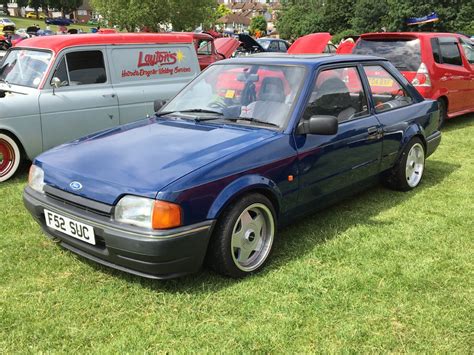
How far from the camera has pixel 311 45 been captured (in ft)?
35.0

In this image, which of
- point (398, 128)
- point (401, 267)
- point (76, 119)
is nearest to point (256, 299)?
point (401, 267)

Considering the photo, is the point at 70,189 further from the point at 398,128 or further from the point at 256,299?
the point at 398,128

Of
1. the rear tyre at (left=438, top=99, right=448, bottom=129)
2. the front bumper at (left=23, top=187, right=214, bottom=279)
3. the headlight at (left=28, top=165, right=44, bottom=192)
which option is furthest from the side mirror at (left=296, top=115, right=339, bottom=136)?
the rear tyre at (left=438, top=99, right=448, bottom=129)

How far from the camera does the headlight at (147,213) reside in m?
2.80

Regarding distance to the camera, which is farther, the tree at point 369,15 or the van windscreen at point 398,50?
the tree at point 369,15

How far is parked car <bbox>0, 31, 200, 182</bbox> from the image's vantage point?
570 centimetres

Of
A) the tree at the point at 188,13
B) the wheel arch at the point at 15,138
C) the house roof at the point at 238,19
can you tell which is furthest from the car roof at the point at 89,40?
the house roof at the point at 238,19

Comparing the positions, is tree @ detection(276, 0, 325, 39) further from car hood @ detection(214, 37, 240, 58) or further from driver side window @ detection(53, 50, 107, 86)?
driver side window @ detection(53, 50, 107, 86)

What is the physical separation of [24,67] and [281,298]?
488 cm

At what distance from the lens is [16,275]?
11.1ft

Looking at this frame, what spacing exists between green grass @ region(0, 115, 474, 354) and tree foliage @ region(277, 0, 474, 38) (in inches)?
2115

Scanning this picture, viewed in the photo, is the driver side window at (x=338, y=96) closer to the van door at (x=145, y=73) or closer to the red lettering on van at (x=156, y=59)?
the van door at (x=145, y=73)

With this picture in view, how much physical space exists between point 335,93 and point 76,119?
3.48 m

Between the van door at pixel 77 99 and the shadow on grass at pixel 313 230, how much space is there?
295 centimetres
